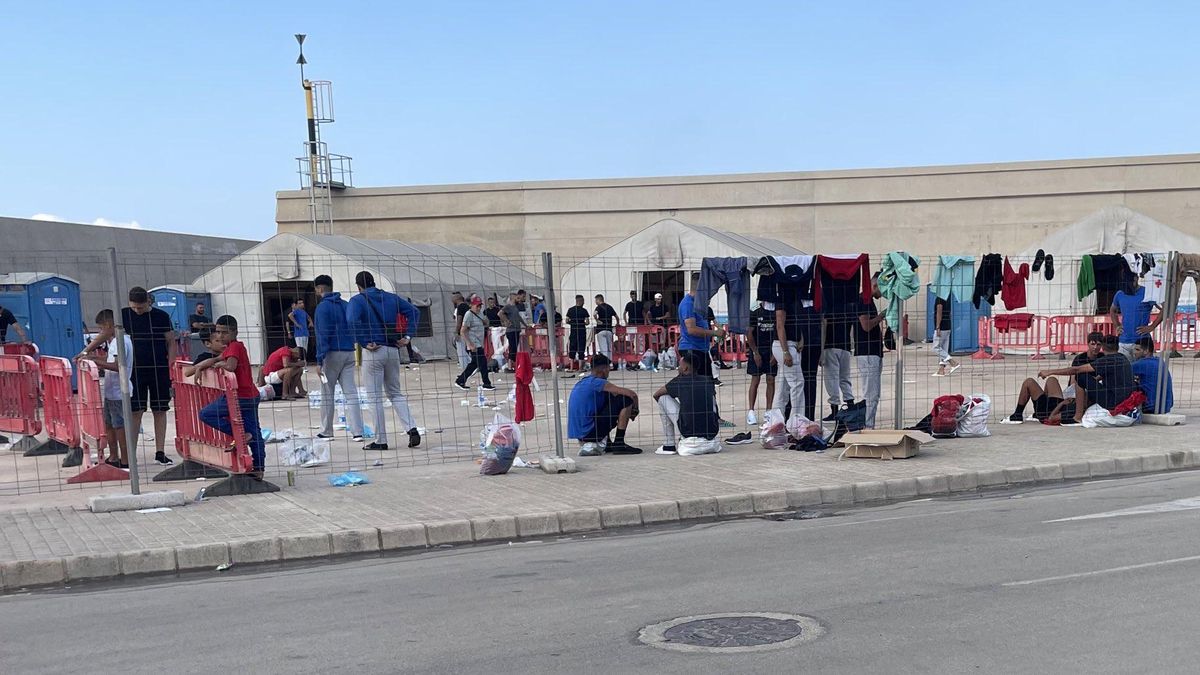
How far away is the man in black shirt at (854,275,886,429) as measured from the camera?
12.8 m

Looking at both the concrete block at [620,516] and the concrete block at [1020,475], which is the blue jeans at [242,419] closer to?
the concrete block at [620,516]

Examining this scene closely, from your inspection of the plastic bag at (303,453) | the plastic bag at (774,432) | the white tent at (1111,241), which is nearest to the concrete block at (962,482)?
the plastic bag at (774,432)

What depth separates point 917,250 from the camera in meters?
35.9

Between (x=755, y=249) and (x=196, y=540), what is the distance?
21.3 metres

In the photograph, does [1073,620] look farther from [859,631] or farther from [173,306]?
[173,306]

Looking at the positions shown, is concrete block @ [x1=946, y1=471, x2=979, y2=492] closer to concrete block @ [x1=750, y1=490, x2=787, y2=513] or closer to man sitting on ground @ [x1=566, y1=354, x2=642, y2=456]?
concrete block @ [x1=750, y1=490, x2=787, y2=513]

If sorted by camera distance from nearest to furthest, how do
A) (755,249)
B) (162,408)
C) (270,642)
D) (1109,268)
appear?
(270,642) < (162,408) < (1109,268) < (755,249)

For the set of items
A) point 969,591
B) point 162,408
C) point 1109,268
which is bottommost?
point 969,591

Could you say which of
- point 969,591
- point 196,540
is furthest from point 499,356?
point 969,591

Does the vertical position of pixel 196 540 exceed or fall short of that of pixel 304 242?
it falls short

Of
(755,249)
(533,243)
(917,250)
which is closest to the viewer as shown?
(755,249)

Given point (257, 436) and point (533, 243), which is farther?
point (533, 243)

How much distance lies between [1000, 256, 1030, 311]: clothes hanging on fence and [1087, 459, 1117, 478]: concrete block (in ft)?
13.9

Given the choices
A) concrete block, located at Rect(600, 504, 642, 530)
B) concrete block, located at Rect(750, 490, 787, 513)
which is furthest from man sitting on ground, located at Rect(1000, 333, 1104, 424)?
concrete block, located at Rect(600, 504, 642, 530)
